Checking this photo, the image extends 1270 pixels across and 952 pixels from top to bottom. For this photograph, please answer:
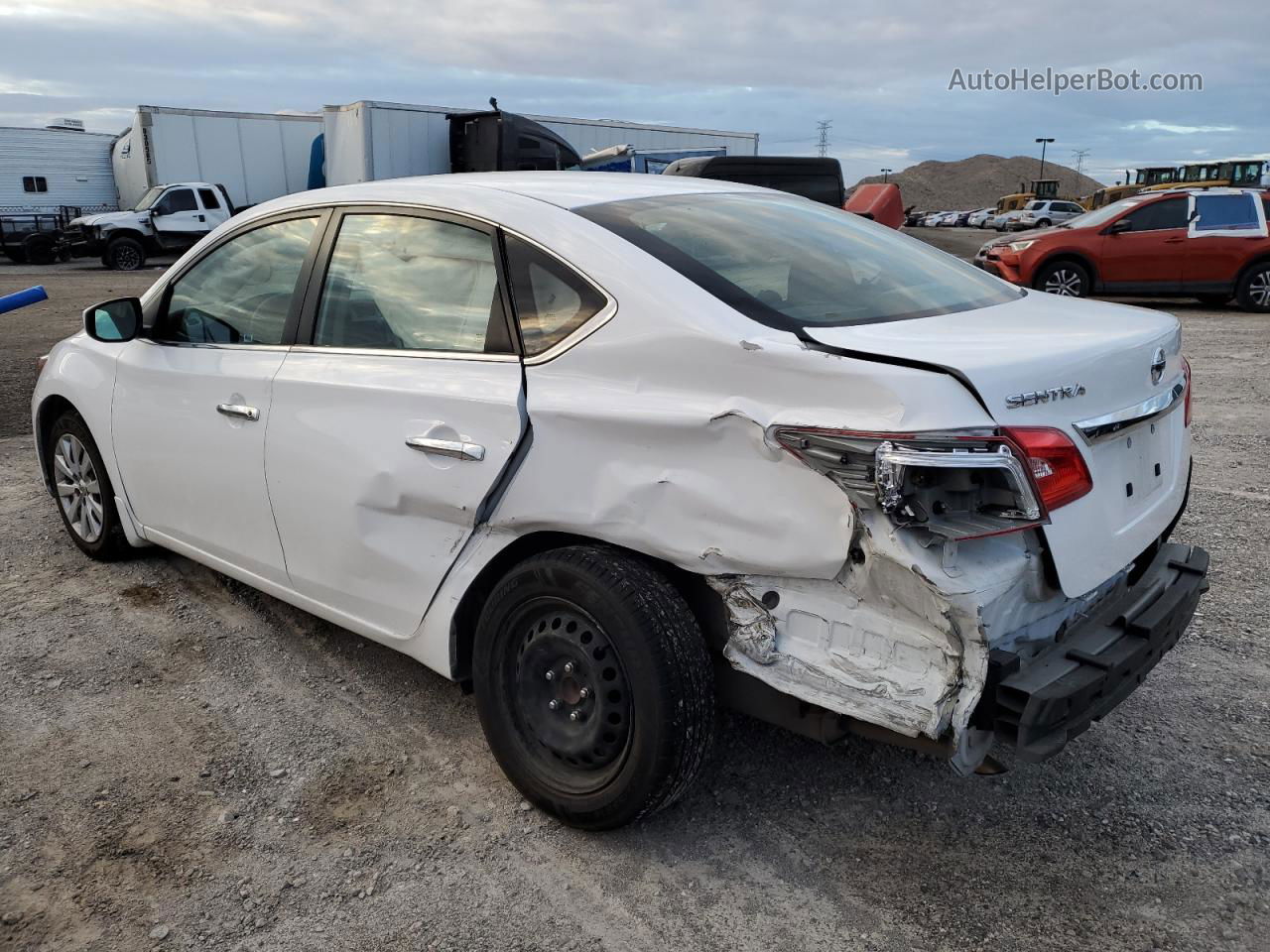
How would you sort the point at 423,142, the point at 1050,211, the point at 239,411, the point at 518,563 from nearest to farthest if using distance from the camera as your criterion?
the point at 518,563
the point at 239,411
the point at 423,142
the point at 1050,211

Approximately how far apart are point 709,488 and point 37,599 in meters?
3.22

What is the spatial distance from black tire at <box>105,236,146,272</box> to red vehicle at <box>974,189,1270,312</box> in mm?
19178

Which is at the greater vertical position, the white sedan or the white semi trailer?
the white semi trailer

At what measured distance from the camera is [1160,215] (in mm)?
13188

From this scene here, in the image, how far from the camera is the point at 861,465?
2029 mm

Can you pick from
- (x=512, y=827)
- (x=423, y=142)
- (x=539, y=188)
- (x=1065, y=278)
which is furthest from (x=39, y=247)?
(x=512, y=827)

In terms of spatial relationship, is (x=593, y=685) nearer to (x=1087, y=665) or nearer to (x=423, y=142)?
(x=1087, y=665)

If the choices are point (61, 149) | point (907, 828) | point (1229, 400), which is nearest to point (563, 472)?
point (907, 828)

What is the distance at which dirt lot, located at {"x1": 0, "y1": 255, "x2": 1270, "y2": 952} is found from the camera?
229 cm

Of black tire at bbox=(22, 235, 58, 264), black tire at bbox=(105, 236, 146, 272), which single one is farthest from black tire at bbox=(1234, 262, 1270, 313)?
black tire at bbox=(22, 235, 58, 264)

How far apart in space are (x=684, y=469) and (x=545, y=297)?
68cm

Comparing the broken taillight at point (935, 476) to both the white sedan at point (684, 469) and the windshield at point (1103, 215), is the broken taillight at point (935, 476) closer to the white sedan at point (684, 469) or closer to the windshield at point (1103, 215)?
the white sedan at point (684, 469)

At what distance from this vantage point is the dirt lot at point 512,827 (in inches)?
90.2

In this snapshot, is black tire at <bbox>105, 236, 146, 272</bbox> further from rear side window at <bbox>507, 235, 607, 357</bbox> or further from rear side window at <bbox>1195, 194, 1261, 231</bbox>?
rear side window at <bbox>507, 235, 607, 357</bbox>
